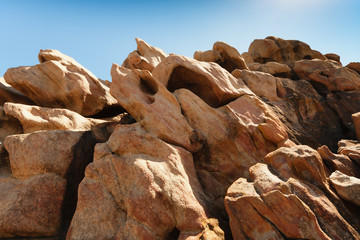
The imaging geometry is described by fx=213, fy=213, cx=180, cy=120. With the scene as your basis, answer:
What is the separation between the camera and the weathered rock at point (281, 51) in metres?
37.1

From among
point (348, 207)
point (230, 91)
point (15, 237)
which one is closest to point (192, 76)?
point (230, 91)

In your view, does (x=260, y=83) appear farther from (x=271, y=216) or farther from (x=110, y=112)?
(x=110, y=112)

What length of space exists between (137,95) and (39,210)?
9.78m

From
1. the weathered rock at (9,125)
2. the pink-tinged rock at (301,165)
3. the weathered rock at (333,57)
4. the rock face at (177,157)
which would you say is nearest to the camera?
the rock face at (177,157)

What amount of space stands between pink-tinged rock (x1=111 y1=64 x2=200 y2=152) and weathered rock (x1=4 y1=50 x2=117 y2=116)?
14.2ft

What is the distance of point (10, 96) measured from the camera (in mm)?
21438

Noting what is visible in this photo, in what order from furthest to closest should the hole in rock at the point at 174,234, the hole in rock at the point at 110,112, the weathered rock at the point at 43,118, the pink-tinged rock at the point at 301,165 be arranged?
the hole in rock at the point at 110,112, the weathered rock at the point at 43,118, the pink-tinged rock at the point at 301,165, the hole in rock at the point at 174,234

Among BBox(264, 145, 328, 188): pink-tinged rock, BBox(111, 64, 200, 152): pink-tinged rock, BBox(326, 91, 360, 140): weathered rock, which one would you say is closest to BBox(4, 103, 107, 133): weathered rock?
A: BBox(111, 64, 200, 152): pink-tinged rock

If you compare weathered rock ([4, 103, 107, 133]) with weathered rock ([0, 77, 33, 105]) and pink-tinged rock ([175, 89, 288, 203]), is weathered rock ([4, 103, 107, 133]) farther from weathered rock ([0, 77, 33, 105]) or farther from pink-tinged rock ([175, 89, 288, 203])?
pink-tinged rock ([175, 89, 288, 203])

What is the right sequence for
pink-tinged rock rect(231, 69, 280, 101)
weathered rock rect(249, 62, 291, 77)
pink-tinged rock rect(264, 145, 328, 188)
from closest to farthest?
1. pink-tinged rock rect(264, 145, 328, 188)
2. pink-tinged rock rect(231, 69, 280, 101)
3. weathered rock rect(249, 62, 291, 77)

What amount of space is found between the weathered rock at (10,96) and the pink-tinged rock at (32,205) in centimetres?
1112

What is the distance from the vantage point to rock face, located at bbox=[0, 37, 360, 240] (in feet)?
33.5

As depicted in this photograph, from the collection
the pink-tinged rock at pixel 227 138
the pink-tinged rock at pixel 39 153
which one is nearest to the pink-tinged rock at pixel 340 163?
the pink-tinged rock at pixel 227 138

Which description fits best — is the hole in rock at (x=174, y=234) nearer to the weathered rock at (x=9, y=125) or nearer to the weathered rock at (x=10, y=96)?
the weathered rock at (x=9, y=125)
